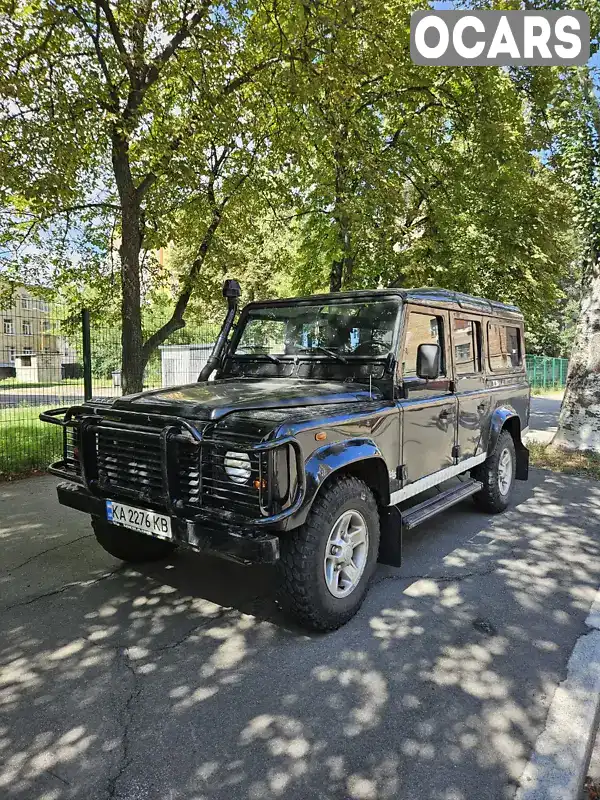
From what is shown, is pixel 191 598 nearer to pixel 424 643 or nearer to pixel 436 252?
pixel 424 643

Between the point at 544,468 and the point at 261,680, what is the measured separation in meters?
6.65

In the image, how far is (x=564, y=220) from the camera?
531 inches

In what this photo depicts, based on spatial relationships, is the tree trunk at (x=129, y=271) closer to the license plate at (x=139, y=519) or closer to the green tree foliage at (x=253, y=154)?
the green tree foliage at (x=253, y=154)

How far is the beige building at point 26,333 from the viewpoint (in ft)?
23.7

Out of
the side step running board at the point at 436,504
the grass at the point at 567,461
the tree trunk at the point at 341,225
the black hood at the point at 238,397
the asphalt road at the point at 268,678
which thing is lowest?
the asphalt road at the point at 268,678

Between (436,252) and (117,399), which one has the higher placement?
(436,252)

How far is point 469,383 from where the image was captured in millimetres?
5113

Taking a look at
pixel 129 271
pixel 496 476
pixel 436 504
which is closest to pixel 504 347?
pixel 496 476

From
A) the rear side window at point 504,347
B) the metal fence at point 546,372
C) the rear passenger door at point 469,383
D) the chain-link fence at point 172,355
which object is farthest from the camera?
the metal fence at point 546,372

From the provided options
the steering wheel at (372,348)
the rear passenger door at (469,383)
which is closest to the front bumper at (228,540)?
the steering wheel at (372,348)

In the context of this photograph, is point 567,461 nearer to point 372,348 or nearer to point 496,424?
point 496,424

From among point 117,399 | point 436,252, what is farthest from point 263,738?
point 436,252

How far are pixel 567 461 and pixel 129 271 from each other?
7.32 metres

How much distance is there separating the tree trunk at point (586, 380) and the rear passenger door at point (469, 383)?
414cm
